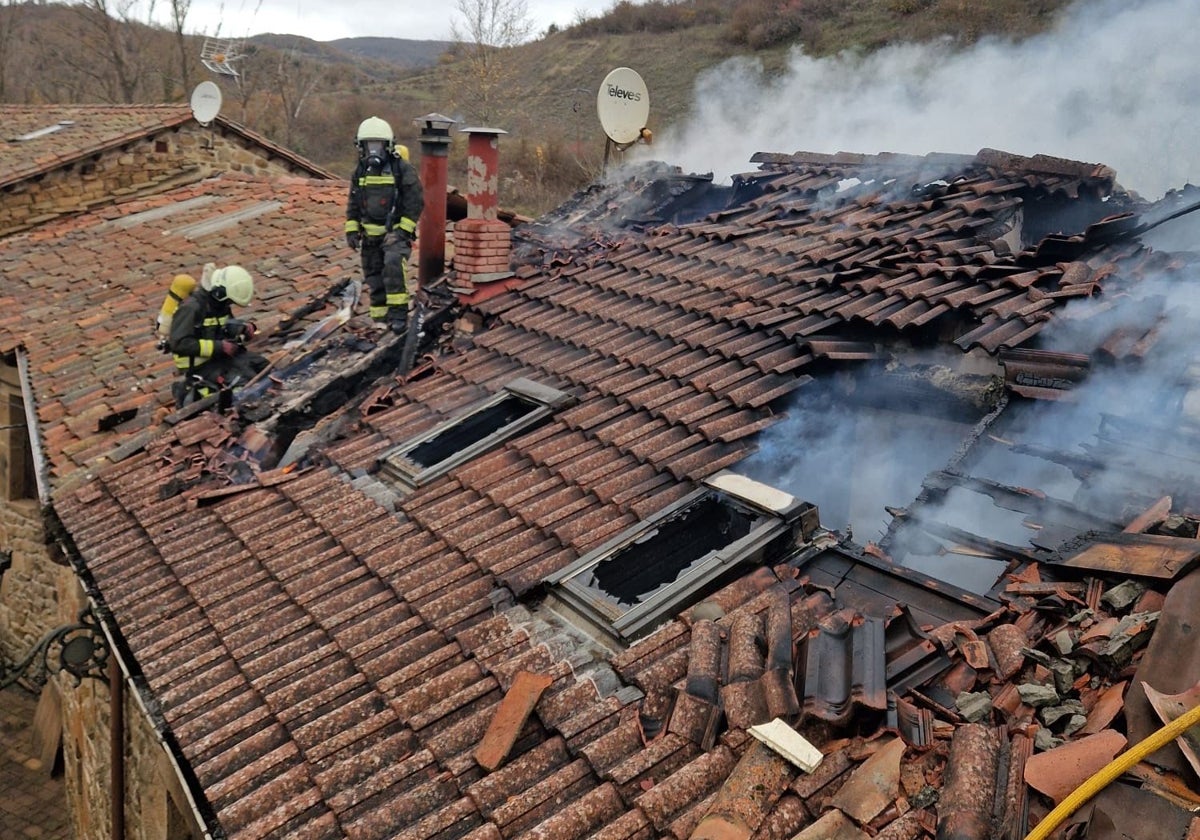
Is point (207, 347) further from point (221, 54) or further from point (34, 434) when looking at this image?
point (221, 54)

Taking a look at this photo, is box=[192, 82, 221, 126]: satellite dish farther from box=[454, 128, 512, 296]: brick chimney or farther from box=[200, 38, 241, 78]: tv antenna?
box=[200, 38, 241, 78]: tv antenna

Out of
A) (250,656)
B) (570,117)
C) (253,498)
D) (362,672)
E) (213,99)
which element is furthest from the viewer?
(570,117)

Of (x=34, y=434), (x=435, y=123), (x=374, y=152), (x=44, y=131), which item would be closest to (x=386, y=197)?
(x=374, y=152)

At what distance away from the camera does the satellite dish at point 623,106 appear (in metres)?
10.5

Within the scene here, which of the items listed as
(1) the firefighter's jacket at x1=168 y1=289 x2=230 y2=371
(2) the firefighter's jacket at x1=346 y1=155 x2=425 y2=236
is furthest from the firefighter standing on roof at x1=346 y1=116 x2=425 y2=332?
(1) the firefighter's jacket at x1=168 y1=289 x2=230 y2=371

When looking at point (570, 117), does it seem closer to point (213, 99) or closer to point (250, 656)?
point (213, 99)

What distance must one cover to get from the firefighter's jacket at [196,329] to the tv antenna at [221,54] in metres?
25.0

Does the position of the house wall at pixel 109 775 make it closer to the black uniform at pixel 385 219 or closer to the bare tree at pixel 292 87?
the black uniform at pixel 385 219

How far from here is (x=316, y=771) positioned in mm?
3574

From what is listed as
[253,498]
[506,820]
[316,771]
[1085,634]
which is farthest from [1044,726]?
[253,498]

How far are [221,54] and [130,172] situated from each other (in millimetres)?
18026

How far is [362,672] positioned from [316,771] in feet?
1.84

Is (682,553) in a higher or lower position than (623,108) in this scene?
lower

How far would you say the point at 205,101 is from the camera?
16.3 m
